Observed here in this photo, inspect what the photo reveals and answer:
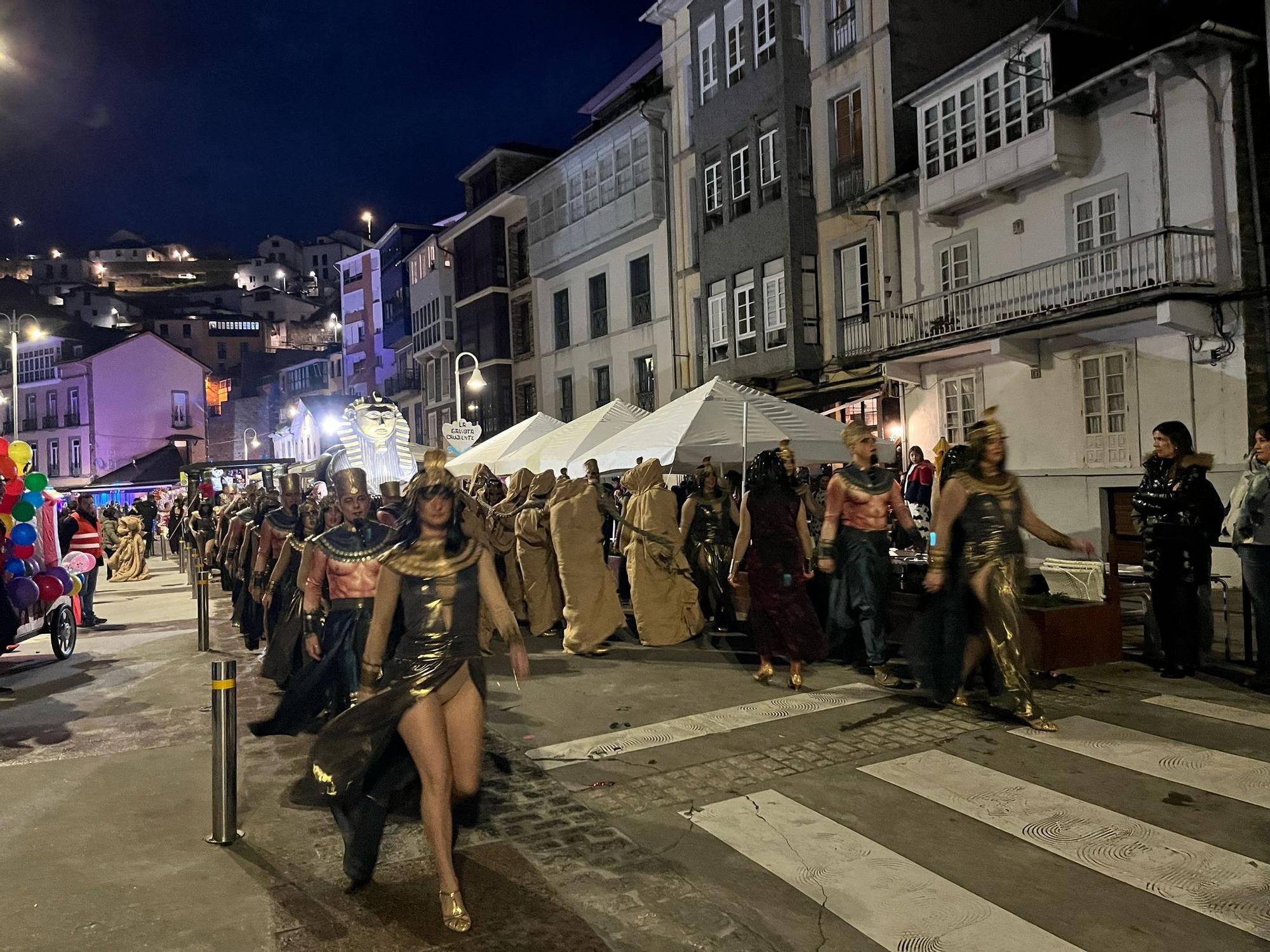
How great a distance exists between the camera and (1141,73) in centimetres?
1548

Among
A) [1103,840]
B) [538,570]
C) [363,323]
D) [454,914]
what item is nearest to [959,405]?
[538,570]

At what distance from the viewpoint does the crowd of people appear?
416cm

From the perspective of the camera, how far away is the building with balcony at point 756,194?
2267 cm

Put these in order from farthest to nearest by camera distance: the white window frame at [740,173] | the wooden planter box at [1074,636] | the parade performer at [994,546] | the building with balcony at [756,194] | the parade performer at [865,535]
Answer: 1. the white window frame at [740,173]
2. the building with balcony at [756,194]
3. the parade performer at [865,535]
4. the wooden planter box at [1074,636]
5. the parade performer at [994,546]

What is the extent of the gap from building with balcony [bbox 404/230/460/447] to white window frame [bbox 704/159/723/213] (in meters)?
17.9

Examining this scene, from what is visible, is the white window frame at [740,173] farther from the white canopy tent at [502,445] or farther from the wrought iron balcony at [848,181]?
the white canopy tent at [502,445]

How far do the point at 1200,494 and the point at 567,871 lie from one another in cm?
577

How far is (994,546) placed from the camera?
6410 mm

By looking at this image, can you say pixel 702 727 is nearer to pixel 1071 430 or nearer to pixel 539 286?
pixel 1071 430

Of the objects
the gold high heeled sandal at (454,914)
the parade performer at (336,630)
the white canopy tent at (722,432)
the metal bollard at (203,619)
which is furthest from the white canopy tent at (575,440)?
the gold high heeled sandal at (454,914)

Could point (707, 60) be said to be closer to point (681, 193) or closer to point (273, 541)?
point (681, 193)

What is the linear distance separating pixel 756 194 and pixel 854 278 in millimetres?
3622

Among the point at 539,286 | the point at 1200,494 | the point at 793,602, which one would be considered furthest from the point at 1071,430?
the point at 539,286

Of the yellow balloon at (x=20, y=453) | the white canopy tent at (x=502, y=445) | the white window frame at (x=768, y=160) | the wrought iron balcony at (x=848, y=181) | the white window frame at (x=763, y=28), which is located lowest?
the yellow balloon at (x=20, y=453)
